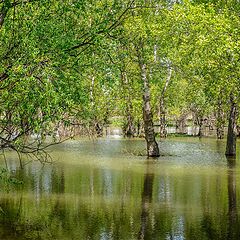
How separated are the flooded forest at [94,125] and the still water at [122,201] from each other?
0.15ft

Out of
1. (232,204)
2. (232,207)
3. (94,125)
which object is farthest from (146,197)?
(94,125)

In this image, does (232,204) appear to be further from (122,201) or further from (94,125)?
(94,125)

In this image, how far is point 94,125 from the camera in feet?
70.2

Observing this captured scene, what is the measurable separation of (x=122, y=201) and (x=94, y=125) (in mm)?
3673

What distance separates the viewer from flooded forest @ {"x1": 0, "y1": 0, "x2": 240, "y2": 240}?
15.8m

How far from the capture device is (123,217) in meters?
18.9

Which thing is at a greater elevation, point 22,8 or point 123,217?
point 22,8

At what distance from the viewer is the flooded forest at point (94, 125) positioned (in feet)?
51.7

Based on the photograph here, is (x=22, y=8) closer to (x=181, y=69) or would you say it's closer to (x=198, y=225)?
(x=198, y=225)

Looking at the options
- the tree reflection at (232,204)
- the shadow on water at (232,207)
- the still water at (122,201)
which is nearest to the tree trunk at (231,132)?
the still water at (122,201)

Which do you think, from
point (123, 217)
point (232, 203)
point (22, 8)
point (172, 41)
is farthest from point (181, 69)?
point (22, 8)

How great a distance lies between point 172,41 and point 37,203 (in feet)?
72.4

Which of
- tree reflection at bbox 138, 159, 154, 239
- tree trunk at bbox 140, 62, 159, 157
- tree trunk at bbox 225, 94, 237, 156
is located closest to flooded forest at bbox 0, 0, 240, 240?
tree reflection at bbox 138, 159, 154, 239

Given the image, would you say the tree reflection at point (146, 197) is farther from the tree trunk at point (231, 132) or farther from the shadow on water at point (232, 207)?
the tree trunk at point (231, 132)
